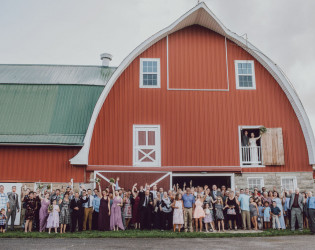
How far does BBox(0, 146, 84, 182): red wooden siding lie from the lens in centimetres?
1559

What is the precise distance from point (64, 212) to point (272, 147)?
10.2 m

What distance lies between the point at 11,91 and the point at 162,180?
9413mm

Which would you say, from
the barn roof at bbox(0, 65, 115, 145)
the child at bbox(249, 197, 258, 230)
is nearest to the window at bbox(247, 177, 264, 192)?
the child at bbox(249, 197, 258, 230)

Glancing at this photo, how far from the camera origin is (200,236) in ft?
A: 38.8

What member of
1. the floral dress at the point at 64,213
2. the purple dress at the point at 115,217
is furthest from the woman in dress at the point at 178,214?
the floral dress at the point at 64,213

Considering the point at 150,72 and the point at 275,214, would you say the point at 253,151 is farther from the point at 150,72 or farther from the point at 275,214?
the point at 150,72

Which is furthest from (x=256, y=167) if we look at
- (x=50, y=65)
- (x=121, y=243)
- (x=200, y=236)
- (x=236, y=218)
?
(x=50, y=65)

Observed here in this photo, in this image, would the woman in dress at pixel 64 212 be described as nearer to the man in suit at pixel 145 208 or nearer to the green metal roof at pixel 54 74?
the man in suit at pixel 145 208

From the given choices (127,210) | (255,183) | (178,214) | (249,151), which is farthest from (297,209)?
(127,210)

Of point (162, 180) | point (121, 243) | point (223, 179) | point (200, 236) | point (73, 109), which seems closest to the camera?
point (121, 243)

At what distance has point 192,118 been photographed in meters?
16.7

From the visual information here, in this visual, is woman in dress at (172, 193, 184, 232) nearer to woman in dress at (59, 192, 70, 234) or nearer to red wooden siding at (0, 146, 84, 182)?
woman in dress at (59, 192, 70, 234)

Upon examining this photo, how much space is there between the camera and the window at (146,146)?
52.9 feet

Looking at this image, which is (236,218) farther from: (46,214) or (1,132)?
(1,132)
